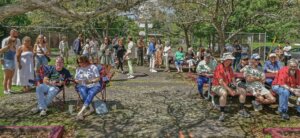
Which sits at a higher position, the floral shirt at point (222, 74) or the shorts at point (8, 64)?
the shorts at point (8, 64)

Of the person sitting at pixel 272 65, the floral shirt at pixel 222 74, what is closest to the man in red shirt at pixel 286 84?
the floral shirt at pixel 222 74

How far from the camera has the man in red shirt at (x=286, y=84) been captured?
7.67 meters

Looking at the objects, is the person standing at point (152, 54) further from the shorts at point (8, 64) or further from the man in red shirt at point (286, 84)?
the man in red shirt at point (286, 84)

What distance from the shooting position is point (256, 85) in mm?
8164

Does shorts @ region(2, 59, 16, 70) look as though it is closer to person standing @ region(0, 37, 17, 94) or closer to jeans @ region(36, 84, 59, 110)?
person standing @ region(0, 37, 17, 94)

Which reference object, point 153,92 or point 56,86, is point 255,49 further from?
point 56,86

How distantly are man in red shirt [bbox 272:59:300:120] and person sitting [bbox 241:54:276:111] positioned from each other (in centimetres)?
22

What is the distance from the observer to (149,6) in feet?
52.3

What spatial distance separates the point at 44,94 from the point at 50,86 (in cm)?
22

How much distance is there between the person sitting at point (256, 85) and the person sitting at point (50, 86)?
13.3ft

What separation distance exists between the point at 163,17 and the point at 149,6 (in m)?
3.16

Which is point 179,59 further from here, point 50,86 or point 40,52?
point 50,86

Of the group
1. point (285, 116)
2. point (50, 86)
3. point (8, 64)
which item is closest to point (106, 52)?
point (8, 64)

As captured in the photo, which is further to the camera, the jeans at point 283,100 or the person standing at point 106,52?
the person standing at point 106,52
